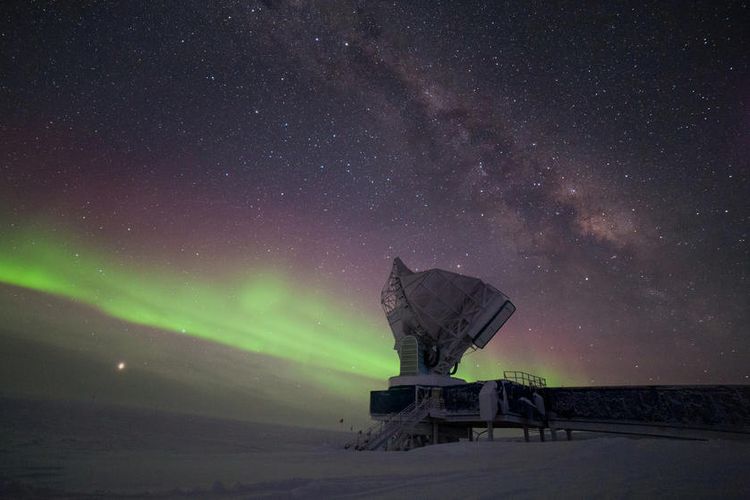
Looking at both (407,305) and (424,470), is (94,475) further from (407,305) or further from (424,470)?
(407,305)

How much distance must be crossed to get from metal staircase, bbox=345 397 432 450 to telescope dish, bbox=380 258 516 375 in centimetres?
290

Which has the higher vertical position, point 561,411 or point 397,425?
point 561,411

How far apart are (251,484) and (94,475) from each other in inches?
163

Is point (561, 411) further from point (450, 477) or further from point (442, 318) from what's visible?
point (450, 477)

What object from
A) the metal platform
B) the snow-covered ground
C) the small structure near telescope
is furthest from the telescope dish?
the snow-covered ground

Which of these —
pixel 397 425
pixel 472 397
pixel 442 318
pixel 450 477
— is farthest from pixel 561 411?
pixel 450 477

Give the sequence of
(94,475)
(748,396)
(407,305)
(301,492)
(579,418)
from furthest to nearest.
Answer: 1. (407,305)
2. (579,418)
3. (748,396)
4. (94,475)
5. (301,492)

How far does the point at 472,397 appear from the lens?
28594mm

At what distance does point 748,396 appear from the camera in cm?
1908

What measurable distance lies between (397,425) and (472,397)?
6.18 m

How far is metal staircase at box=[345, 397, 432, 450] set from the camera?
2633cm

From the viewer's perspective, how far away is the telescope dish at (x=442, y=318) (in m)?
31.8

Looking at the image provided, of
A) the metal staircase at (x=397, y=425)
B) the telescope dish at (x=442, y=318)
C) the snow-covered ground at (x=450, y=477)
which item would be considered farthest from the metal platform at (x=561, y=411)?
the snow-covered ground at (x=450, y=477)

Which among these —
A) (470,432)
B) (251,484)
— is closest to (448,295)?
(470,432)
